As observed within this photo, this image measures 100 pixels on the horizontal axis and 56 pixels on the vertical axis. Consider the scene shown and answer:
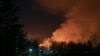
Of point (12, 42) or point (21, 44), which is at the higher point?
point (21, 44)

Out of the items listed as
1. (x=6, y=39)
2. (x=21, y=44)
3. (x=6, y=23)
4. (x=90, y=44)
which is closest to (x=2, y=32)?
(x=6, y=39)

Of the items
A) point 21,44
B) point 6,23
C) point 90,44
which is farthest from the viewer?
point 90,44

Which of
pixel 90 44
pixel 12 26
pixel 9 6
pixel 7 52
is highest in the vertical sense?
pixel 90 44

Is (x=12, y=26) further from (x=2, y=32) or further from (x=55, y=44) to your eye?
(x=55, y=44)

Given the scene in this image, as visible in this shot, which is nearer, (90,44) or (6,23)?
(6,23)

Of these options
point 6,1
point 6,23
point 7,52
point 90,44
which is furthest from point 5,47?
point 90,44

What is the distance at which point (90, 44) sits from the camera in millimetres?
111312

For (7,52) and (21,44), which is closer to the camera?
(7,52)

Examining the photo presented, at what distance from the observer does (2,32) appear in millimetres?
39844

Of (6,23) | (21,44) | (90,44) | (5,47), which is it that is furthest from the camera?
(90,44)

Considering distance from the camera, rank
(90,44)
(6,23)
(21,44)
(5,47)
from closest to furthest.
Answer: (5,47), (6,23), (21,44), (90,44)

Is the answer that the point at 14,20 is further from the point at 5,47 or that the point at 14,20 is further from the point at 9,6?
the point at 5,47

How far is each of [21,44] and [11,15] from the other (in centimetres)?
841

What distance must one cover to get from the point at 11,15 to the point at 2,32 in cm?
1544
